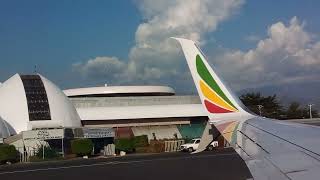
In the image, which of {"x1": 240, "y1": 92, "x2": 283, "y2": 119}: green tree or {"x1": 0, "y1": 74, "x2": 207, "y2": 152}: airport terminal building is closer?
{"x1": 0, "y1": 74, "x2": 207, "y2": 152}: airport terminal building

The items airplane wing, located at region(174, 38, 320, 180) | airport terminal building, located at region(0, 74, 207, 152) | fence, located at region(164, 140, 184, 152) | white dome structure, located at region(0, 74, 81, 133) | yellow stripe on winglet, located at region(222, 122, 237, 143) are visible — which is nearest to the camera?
airplane wing, located at region(174, 38, 320, 180)

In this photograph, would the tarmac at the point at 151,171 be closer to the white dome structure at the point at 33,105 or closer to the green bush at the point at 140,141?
the green bush at the point at 140,141

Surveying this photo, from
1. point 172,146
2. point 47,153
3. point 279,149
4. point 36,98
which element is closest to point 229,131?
point 279,149

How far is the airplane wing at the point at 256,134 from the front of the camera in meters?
4.70

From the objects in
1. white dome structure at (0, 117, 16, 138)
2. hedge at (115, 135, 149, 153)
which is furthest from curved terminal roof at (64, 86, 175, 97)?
hedge at (115, 135, 149, 153)

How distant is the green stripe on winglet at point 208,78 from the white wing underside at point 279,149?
0.64m

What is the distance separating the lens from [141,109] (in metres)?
80.1

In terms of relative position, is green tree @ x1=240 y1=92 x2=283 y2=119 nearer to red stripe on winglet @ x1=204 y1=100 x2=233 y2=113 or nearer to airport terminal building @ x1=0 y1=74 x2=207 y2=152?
airport terminal building @ x1=0 y1=74 x2=207 y2=152

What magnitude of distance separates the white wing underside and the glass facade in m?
62.7

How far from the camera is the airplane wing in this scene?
4703 mm

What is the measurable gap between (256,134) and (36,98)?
6558 centimetres

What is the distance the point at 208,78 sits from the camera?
814 centimetres

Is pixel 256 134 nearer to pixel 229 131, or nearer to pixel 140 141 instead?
pixel 229 131

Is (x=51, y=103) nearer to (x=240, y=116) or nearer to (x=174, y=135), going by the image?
(x=174, y=135)
